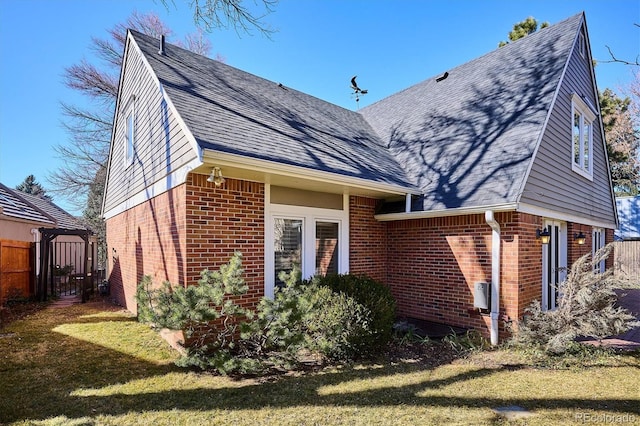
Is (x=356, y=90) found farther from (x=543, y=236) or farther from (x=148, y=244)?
(x=148, y=244)

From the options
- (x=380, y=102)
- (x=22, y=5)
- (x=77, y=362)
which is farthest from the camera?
(x=380, y=102)

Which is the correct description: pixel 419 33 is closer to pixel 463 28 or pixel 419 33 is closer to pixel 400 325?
pixel 463 28

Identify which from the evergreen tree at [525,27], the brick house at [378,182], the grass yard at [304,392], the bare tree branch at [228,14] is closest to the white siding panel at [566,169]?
the brick house at [378,182]

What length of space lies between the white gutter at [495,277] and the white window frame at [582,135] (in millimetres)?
4139

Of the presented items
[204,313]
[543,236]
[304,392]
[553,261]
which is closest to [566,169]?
[553,261]

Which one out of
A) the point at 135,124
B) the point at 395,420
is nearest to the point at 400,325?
the point at 395,420

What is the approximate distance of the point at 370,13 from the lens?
1046 cm

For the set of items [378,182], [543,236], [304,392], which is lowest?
[304,392]

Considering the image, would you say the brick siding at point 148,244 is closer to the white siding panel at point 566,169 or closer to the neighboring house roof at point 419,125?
the neighboring house roof at point 419,125

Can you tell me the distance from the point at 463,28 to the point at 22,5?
40.0ft

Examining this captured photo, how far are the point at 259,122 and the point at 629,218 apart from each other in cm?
2226

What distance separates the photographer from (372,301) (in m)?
5.51

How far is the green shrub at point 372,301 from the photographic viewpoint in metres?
5.39

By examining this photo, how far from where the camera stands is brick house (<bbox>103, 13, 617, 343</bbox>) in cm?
584
